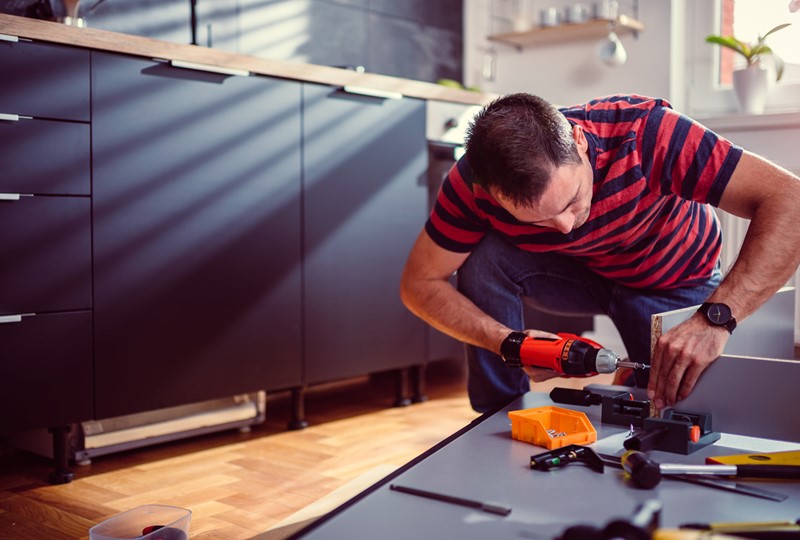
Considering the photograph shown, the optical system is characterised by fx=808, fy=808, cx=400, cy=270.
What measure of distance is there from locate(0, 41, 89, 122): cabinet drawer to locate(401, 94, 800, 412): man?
3.13ft

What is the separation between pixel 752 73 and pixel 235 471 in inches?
91.2

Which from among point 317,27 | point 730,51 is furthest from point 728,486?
point 730,51

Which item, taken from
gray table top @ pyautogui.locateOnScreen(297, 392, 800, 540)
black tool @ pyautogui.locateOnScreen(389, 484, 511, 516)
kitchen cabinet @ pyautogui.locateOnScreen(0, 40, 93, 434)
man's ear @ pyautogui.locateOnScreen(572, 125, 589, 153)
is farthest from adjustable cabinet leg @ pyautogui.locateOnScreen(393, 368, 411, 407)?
black tool @ pyautogui.locateOnScreen(389, 484, 511, 516)

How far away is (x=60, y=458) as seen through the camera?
1.99 m

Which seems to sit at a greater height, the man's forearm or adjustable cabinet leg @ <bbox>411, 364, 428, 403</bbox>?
the man's forearm

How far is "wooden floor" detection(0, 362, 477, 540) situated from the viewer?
174cm

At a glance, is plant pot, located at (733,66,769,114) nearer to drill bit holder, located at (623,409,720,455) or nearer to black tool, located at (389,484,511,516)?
drill bit holder, located at (623,409,720,455)

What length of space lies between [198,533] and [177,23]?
1.79 m

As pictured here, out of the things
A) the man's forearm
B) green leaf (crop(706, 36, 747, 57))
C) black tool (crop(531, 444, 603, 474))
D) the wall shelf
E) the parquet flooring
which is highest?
the wall shelf

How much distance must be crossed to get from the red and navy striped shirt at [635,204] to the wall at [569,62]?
1794 millimetres

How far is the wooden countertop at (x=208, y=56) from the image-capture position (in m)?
1.90

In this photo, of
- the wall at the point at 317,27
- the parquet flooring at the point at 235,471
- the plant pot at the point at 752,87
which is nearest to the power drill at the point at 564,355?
the parquet flooring at the point at 235,471

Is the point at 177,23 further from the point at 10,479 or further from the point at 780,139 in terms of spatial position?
the point at 780,139

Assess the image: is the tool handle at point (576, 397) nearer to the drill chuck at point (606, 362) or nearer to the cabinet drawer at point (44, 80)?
the drill chuck at point (606, 362)
